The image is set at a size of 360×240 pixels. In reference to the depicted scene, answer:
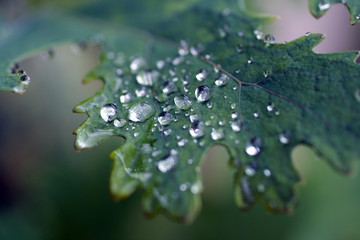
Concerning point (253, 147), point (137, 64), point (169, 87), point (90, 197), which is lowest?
point (90, 197)

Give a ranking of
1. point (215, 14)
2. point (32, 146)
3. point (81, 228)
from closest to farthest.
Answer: point (215, 14) < point (81, 228) < point (32, 146)

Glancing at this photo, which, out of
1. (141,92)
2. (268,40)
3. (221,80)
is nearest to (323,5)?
(268,40)

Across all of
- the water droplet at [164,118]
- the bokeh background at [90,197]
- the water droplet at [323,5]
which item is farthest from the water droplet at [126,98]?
the bokeh background at [90,197]

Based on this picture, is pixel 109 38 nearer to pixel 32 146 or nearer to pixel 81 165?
pixel 81 165

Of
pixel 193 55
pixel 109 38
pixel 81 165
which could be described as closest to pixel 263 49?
pixel 193 55

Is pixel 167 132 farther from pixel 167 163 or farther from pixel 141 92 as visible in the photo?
pixel 141 92

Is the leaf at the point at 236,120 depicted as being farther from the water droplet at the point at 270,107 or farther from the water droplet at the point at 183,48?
the water droplet at the point at 183,48
